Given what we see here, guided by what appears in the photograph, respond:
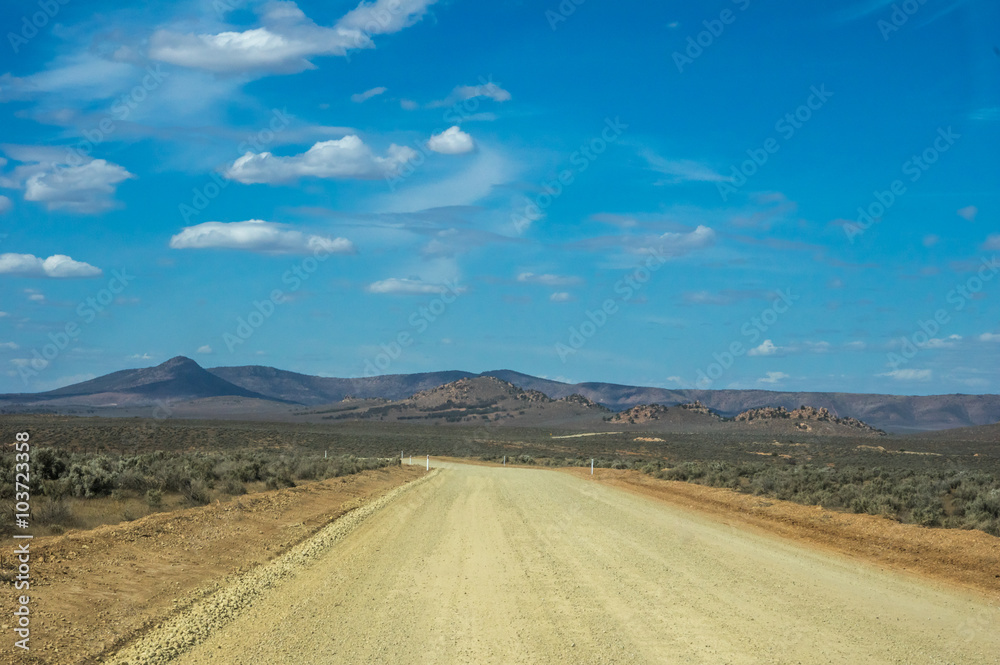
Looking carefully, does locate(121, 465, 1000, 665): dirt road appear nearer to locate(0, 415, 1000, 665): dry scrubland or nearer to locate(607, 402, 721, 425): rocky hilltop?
locate(0, 415, 1000, 665): dry scrubland

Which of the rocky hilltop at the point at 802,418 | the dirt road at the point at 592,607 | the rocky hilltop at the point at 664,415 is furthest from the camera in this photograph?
the rocky hilltop at the point at 664,415

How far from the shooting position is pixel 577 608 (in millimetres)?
8586

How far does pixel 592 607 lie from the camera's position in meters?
8.65

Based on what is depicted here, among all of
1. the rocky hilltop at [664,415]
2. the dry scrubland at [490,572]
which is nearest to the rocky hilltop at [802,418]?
the rocky hilltop at [664,415]

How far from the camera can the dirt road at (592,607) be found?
275 inches

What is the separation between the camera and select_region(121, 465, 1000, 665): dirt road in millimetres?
6984

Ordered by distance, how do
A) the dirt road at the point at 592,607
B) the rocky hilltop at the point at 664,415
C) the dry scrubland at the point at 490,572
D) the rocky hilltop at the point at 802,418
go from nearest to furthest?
1. the dirt road at the point at 592,607
2. the dry scrubland at the point at 490,572
3. the rocky hilltop at the point at 802,418
4. the rocky hilltop at the point at 664,415

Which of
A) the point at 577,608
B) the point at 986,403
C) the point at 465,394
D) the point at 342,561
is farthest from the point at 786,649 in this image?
the point at 986,403

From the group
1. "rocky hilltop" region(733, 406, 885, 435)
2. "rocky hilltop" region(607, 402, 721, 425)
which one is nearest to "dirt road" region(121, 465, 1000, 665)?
"rocky hilltop" region(733, 406, 885, 435)

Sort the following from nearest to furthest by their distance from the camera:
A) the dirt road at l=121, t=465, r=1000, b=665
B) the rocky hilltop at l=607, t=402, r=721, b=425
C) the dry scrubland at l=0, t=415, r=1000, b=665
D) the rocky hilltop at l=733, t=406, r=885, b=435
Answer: the dirt road at l=121, t=465, r=1000, b=665, the dry scrubland at l=0, t=415, r=1000, b=665, the rocky hilltop at l=733, t=406, r=885, b=435, the rocky hilltop at l=607, t=402, r=721, b=425

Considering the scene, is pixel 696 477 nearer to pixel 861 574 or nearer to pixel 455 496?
pixel 455 496

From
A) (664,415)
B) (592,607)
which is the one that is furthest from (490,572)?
(664,415)

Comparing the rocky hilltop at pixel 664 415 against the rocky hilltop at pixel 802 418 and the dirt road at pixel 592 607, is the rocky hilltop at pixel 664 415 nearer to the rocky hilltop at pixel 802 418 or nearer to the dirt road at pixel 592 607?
the rocky hilltop at pixel 802 418

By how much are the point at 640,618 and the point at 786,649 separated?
1558 millimetres
